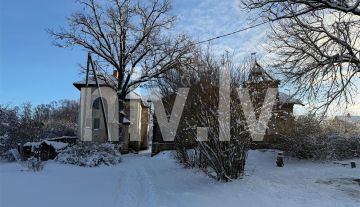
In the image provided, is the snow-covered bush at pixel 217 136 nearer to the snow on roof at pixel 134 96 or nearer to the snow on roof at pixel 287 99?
the snow on roof at pixel 287 99

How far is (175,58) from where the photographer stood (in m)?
30.8

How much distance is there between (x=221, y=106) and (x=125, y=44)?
68.2 ft

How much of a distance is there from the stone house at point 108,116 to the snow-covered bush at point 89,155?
8779mm

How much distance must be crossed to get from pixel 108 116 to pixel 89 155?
15.1 m

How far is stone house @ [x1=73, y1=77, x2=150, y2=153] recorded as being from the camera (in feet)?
109

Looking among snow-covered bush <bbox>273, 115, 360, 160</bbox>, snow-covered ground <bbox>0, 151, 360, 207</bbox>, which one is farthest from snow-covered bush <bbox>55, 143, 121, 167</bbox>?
snow-covered bush <bbox>273, 115, 360, 160</bbox>

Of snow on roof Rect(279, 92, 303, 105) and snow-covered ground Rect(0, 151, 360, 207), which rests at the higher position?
snow on roof Rect(279, 92, 303, 105)

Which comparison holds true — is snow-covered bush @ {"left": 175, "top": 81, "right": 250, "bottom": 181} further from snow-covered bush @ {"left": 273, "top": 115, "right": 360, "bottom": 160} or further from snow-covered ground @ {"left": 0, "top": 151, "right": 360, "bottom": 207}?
snow-covered bush @ {"left": 273, "top": 115, "right": 360, "bottom": 160}

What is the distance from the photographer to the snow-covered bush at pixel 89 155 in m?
20.4

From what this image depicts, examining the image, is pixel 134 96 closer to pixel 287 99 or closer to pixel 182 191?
pixel 287 99

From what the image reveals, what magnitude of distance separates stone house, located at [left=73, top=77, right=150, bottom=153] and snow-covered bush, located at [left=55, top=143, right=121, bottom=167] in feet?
28.8

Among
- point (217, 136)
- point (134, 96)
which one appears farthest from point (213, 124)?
point (134, 96)

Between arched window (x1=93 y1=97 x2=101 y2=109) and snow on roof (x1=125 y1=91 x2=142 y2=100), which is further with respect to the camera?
snow on roof (x1=125 y1=91 x2=142 y2=100)

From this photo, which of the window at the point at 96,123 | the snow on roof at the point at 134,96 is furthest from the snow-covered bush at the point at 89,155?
the snow on roof at the point at 134,96
